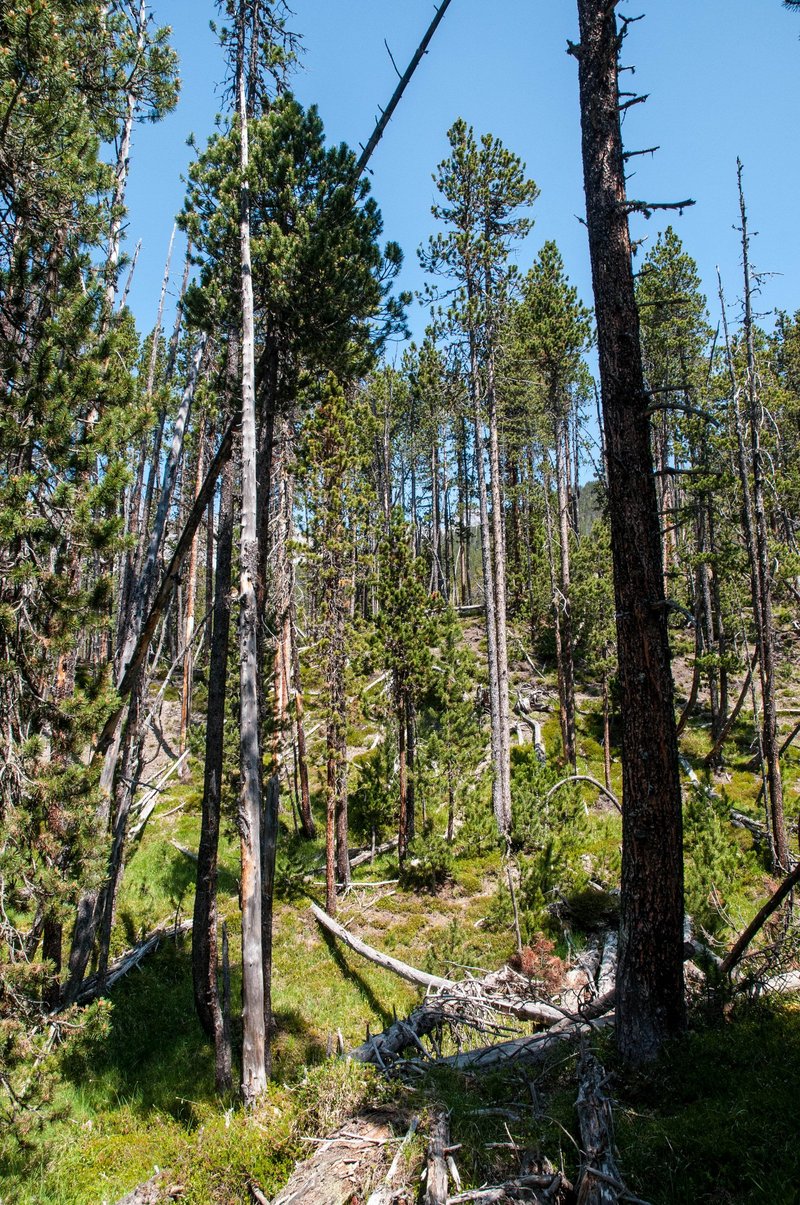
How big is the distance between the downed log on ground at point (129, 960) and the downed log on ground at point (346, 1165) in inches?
243

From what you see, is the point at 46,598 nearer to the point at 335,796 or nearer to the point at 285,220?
the point at 285,220

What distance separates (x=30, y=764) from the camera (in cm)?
499

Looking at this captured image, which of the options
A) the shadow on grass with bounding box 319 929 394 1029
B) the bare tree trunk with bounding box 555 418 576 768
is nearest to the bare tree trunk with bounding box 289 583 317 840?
the shadow on grass with bounding box 319 929 394 1029

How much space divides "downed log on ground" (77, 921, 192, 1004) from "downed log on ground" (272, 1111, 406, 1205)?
20.2 feet

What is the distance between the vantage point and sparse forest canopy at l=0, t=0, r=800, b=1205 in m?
4.52

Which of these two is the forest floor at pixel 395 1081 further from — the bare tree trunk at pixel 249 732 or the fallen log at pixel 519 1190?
the bare tree trunk at pixel 249 732

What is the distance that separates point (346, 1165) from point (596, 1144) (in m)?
1.56

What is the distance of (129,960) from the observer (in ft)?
34.7

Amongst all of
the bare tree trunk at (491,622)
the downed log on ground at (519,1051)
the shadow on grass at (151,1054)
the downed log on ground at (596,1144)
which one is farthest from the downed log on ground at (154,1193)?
the bare tree trunk at (491,622)

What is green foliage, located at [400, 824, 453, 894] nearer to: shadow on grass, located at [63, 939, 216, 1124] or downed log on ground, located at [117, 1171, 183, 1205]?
shadow on grass, located at [63, 939, 216, 1124]

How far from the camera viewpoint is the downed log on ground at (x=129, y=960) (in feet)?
29.6

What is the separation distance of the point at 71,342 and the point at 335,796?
10.5 meters

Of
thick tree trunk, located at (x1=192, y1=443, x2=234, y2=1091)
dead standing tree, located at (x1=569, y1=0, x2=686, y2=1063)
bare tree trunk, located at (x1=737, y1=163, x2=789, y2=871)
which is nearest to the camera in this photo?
dead standing tree, located at (x1=569, y1=0, x2=686, y2=1063)

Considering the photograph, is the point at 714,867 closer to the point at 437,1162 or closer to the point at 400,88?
the point at 437,1162
